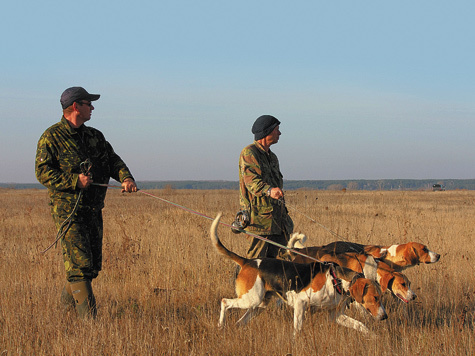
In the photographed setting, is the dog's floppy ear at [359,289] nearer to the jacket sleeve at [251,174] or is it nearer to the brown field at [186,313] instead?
the brown field at [186,313]

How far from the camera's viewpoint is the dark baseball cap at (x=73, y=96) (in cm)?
459

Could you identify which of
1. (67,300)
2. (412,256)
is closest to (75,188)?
(67,300)

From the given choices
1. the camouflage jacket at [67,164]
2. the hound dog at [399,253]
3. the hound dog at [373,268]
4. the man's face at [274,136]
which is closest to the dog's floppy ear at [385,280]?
the hound dog at [373,268]

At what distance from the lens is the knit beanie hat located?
5.40 m

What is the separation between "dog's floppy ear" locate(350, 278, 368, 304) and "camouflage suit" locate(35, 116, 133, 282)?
2.53 meters

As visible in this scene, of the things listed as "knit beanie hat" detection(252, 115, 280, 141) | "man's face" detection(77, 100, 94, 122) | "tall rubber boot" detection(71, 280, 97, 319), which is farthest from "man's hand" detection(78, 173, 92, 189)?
"knit beanie hat" detection(252, 115, 280, 141)

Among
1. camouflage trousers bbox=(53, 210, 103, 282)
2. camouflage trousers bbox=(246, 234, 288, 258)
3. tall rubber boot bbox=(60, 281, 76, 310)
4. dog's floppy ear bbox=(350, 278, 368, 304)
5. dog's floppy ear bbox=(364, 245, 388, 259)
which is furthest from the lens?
dog's floppy ear bbox=(364, 245, 388, 259)

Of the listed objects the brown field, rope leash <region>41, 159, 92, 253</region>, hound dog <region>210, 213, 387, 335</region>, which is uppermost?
rope leash <region>41, 159, 92, 253</region>

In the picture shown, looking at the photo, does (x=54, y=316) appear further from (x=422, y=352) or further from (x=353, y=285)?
(x=422, y=352)

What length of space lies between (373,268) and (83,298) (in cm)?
300

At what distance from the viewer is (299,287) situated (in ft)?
14.7

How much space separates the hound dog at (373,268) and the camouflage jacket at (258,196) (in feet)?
0.98

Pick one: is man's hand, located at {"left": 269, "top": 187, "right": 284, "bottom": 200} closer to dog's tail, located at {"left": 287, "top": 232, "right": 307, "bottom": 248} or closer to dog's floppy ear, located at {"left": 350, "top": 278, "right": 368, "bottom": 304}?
dog's tail, located at {"left": 287, "top": 232, "right": 307, "bottom": 248}

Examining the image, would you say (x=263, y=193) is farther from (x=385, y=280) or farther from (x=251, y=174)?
(x=385, y=280)
